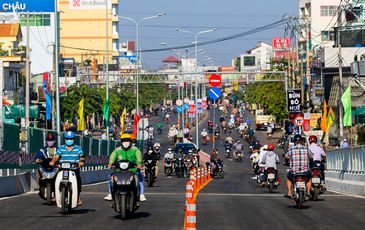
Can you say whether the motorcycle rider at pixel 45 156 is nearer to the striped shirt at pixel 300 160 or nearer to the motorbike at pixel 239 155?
the striped shirt at pixel 300 160

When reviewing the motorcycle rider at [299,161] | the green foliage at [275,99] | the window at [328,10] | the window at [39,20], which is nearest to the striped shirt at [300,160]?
the motorcycle rider at [299,161]

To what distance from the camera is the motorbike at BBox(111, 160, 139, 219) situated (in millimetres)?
19062

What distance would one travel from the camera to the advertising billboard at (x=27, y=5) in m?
123

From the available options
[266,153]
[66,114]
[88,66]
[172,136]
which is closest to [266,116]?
[172,136]

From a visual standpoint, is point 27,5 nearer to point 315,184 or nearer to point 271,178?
point 271,178

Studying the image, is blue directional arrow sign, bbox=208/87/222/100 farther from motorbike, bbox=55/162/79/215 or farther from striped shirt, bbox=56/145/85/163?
motorbike, bbox=55/162/79/215

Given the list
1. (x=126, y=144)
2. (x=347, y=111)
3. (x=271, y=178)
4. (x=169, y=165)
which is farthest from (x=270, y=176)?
(x=169, y=165)

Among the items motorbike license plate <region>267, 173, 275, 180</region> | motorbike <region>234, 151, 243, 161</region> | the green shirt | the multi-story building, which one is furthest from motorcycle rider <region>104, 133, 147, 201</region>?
the multi-story building

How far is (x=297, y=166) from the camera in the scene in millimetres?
24078

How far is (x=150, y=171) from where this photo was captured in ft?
128

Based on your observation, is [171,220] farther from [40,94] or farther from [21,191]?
[40,94]

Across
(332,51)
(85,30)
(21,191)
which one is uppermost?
(85,30)

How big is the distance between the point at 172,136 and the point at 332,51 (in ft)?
67.2

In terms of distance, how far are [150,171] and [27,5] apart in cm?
8564
